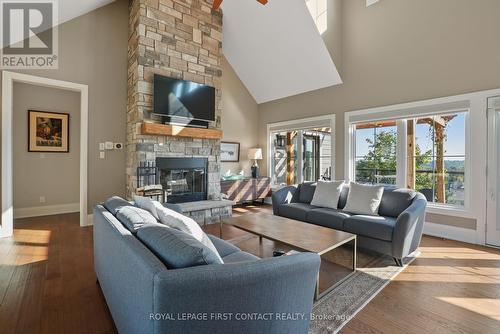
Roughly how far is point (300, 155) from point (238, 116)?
1.85 metres

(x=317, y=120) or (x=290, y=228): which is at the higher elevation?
(x=317, y=120)

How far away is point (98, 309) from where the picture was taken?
6.37 feet

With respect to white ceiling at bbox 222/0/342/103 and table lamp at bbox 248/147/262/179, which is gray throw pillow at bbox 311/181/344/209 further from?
table lamp at bbox 248/147/262/179

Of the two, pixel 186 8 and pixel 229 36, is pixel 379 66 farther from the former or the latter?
pixel 186 8

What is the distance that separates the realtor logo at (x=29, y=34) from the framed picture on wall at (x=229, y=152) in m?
3.44

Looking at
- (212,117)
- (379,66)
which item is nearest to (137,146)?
(212,117)

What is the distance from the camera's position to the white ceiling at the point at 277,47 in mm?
4637

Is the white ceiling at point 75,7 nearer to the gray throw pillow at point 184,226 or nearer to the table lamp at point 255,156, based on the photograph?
the gray throw pillow at point 184,226

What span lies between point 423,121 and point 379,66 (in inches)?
47.1

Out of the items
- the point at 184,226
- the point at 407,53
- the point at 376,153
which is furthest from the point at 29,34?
the point at 376,153

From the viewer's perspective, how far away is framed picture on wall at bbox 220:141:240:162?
243 inches

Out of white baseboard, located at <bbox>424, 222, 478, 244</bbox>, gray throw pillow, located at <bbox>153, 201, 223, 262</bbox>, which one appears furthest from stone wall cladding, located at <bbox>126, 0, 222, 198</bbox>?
white baseboard, located at <bbox>424, 222, 478, 244</bbox>

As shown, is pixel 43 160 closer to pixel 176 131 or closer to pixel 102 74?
pixel 102 74

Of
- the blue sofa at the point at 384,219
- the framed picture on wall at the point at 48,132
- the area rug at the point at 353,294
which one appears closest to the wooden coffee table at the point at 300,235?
the area rug at the point at 353,294
